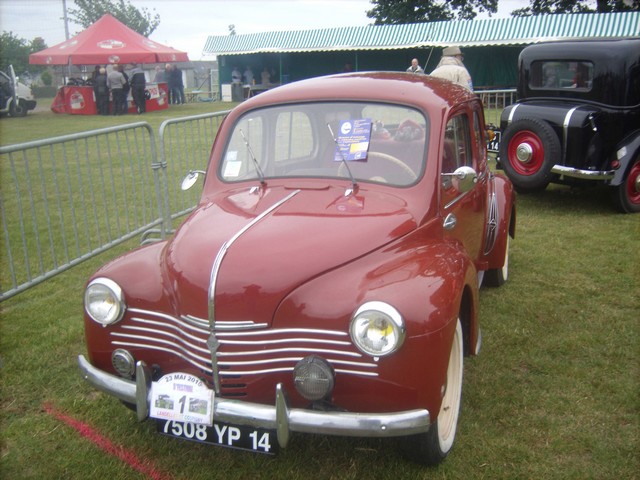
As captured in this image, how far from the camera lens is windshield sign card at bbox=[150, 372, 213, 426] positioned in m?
2.49

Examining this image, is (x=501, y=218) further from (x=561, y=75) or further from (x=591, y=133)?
(x=561, y=75)

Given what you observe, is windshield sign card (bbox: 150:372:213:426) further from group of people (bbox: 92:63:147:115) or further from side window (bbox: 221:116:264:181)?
group of people (bbox: 92:63:147:115)

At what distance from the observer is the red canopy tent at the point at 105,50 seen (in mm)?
21484

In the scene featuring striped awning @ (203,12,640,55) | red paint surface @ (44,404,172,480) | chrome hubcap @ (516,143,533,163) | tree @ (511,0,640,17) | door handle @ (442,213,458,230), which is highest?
tree @ (511,0,640,17)

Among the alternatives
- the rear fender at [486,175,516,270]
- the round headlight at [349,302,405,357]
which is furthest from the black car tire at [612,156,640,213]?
the round headlight at [349,302,405,357]

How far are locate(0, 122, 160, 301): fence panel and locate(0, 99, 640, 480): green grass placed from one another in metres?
0.37

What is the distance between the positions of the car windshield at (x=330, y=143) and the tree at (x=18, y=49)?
44328 millimetres

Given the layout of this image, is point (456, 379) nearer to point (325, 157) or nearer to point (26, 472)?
point (325, 157)

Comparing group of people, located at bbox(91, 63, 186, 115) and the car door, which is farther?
group of people, located at bbox(91, 63, 186, 115)

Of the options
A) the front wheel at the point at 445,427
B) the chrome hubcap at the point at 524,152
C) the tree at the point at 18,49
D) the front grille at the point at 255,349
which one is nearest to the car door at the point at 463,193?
the front wheel at the point at 445,427

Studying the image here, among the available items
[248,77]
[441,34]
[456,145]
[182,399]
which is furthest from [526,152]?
[248,77]

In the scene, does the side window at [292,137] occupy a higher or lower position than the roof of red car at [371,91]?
lower

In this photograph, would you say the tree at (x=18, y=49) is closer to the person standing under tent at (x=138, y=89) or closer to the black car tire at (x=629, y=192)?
the person standing under tent at (x=138, y=89)

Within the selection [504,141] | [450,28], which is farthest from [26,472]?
Answer: [450,28]
